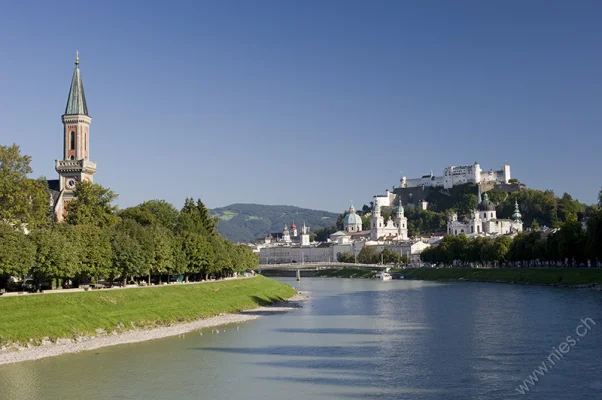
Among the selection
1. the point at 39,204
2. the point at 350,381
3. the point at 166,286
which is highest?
the point at 39,204

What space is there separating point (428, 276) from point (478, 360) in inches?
3771

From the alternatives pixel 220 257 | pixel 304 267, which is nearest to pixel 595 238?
pixel 220 257

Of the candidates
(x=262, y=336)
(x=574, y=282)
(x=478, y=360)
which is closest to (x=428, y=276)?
(x=574, y=282)

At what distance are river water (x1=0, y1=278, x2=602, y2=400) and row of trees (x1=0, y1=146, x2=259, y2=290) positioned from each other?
9.53 m

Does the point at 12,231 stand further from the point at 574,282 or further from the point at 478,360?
the point at 574,282

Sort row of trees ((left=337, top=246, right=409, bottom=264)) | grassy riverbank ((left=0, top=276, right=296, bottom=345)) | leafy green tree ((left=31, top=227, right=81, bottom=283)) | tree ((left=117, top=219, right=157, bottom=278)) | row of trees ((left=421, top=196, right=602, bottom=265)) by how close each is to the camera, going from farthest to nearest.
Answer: row of trees ((left=337, top=246, right=409, bottom=264)), row of trees ((left=421, top=196, right=602, bottom=265)), tree ((left=117, top=219, right=157, bottom=278)), leafy green tree ((left=31, top=227, right=81, bottom=283)), grassy riverbank ((left=0, top=276, right=296, bottom=345))

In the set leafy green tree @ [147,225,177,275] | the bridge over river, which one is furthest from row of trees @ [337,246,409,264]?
leafy green tree @ [147,225,177,275]

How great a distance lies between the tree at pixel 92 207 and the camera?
6888 centimetres

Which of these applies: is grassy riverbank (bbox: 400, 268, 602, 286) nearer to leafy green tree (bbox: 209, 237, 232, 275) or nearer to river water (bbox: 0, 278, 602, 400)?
river water (bbox: 0, 278, 602, 400)

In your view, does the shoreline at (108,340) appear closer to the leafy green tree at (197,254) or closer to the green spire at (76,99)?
the leafy green tree at (197,254)

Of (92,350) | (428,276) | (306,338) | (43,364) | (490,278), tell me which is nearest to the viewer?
(43,364)

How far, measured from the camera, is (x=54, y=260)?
5088 centimetres

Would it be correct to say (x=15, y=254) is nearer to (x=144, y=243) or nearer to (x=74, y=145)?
(x=144, y=243)

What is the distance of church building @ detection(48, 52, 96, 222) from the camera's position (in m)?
80.3
